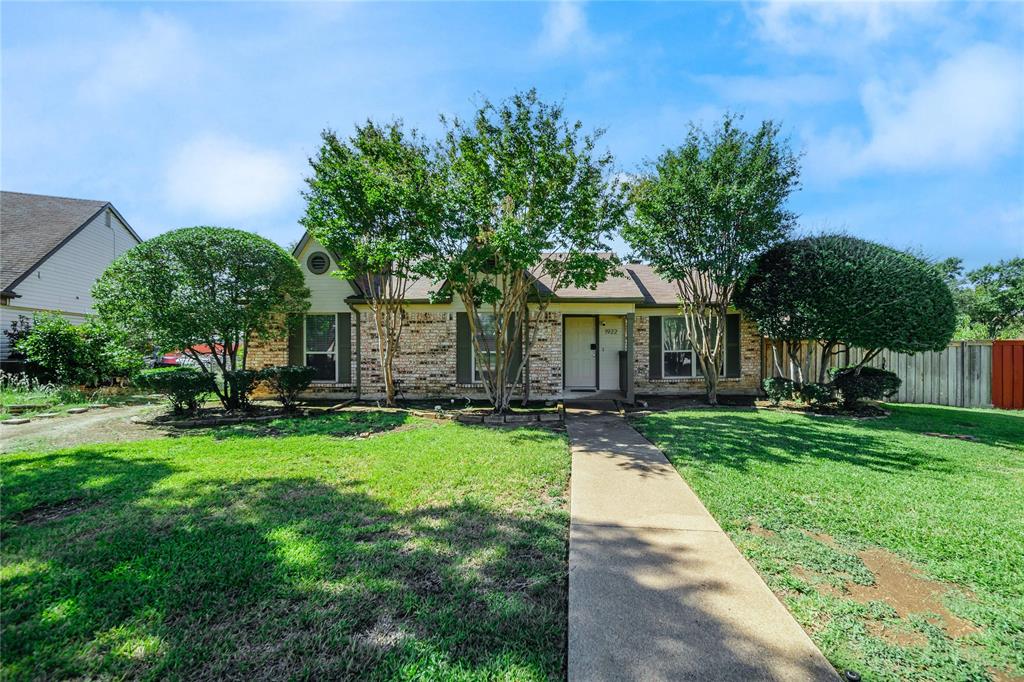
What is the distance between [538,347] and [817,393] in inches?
259

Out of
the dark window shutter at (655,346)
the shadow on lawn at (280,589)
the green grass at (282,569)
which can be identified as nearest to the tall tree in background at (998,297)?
the dark window shutter at (655,346)

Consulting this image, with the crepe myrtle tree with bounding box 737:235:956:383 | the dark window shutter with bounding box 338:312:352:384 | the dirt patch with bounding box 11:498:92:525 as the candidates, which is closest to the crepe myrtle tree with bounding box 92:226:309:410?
the dark window shutter with bounding box 338:312:352:384

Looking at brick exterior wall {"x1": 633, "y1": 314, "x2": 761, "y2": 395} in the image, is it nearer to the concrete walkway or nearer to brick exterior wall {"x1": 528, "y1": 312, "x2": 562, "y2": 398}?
brick exterior wall {"x1": 528, "y1": 312, "x2": 562, "y2": 398}

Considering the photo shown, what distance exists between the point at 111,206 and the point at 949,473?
25846mm

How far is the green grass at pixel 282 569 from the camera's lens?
2.08 metres

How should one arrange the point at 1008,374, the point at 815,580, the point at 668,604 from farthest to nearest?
1. the point at 1008,374
2. the point at 815,580
3. the point at 668,604

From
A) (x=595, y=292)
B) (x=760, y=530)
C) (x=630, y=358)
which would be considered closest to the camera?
(x=760, y=530)

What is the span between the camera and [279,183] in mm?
9891

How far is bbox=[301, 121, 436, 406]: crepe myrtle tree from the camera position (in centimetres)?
829

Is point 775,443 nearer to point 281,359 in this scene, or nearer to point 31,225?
point 281,359

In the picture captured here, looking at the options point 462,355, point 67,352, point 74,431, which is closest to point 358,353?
point 462,355

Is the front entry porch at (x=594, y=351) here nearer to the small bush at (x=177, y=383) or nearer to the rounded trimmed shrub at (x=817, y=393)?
the rounded trimmed shrub at (x=817, y=393)

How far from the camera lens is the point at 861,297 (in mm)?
8867

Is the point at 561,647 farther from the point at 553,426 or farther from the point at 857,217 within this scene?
the point at 857,217
